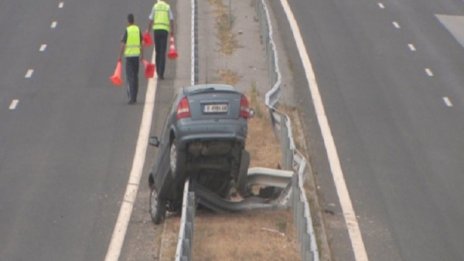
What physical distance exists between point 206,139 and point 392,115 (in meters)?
9.85

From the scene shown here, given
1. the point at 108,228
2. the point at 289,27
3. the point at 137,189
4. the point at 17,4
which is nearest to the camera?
the point at 108,228

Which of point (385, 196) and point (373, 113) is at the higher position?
point (385, 196)

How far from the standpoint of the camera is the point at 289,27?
34.7 metres

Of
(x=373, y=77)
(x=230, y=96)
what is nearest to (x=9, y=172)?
(x=230, y=96)

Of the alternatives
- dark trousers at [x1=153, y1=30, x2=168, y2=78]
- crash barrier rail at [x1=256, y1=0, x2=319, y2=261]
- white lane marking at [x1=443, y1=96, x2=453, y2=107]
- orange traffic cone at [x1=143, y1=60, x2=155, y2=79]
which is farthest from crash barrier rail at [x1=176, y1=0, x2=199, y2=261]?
white lane marking at [x1=443, y1=96, x2=453, y2=107]

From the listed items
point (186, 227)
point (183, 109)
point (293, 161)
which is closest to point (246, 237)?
point (183, 109)

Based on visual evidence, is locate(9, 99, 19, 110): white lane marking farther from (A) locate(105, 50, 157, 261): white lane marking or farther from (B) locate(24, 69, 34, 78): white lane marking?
(A) locate(105, 50, 157, 261): white lane marking

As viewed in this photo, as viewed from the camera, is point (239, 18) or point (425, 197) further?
point (239, 18)

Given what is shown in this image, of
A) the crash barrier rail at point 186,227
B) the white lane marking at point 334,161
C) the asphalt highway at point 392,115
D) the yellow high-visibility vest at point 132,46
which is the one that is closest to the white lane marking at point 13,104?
the yellow high-visibility vest at point 132,46

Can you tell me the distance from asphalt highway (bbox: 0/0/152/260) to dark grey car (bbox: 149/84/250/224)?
1599 millimetres

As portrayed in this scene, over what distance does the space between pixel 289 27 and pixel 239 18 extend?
4.48 ft

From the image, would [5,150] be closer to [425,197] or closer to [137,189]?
[137,189]

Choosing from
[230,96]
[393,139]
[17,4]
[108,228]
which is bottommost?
[17,4]

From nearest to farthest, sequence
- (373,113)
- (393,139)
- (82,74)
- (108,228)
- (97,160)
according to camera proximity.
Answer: (108,228), (97,160), (393,139), (373,113), (82,74)
